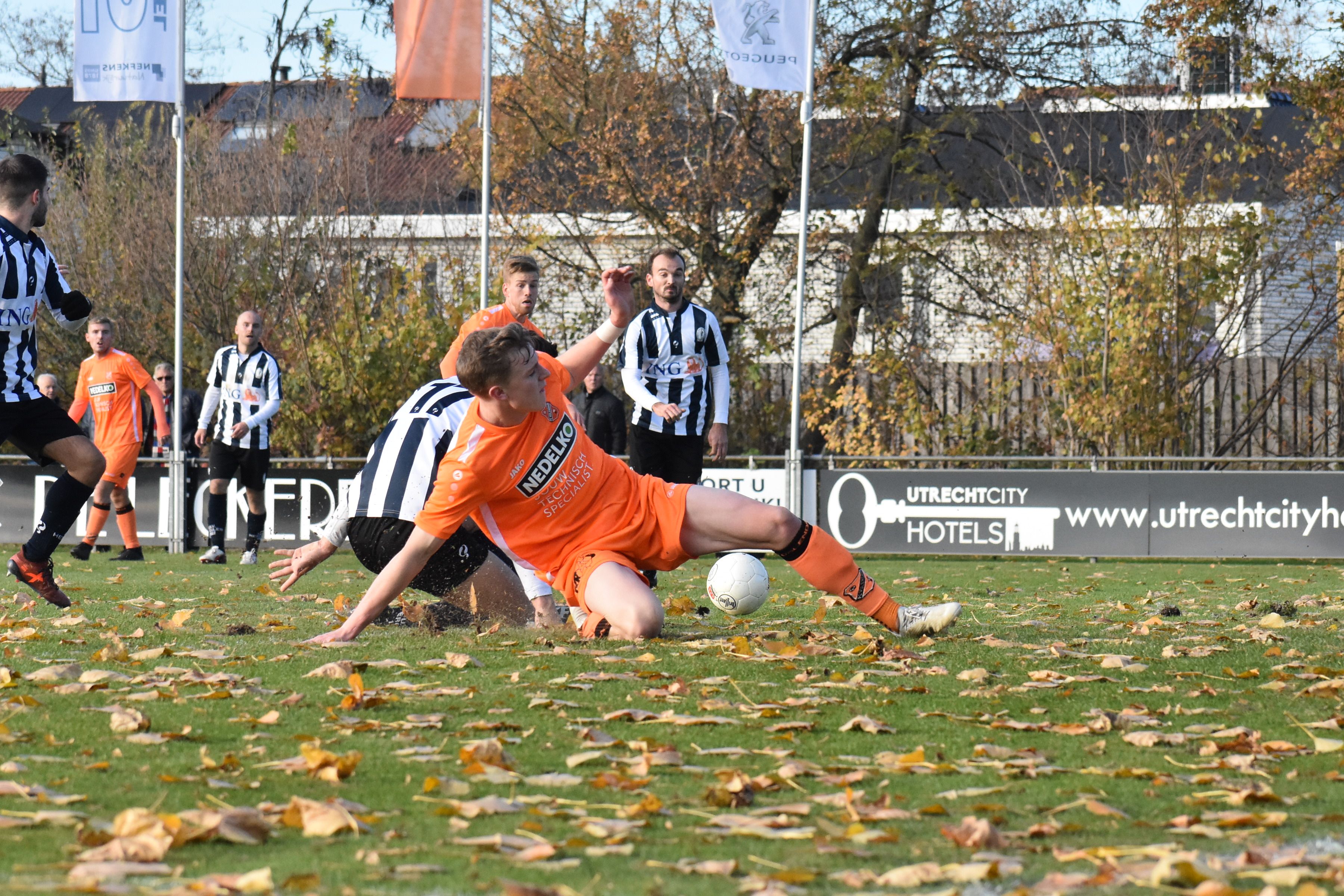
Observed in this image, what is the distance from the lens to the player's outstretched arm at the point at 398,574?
574 centimetres

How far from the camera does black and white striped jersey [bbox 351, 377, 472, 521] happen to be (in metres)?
6.77

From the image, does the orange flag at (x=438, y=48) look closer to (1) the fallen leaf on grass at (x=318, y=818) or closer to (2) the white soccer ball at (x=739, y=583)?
(2) the white soccer ball at (x=739, y=583)

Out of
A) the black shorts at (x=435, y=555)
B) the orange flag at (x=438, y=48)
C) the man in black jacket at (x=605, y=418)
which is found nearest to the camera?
the black shorts at (x=435, y=555)

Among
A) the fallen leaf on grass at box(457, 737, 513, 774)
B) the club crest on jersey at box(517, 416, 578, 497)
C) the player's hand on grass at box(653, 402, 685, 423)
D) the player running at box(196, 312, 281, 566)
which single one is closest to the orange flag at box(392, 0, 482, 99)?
the player running at box(196, 312, 281, 566)

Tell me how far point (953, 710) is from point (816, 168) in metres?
18.4

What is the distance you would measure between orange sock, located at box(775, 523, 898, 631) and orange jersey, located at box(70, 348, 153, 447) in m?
9.82

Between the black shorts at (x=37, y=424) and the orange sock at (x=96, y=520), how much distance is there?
20.6ft

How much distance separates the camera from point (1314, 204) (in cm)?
1847

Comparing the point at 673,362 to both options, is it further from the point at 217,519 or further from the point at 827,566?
the point at 217,519

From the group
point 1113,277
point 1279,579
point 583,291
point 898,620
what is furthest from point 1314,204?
point 898,620

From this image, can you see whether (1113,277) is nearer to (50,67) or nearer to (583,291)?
(583,291)

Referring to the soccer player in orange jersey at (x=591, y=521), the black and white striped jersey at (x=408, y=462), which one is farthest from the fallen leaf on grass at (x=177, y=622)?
the soccer player in orange jersey at (x=591, y=521)

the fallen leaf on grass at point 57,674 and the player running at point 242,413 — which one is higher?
the player running at point 242,413

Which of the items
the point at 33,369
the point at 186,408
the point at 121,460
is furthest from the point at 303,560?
the point at 186,408
